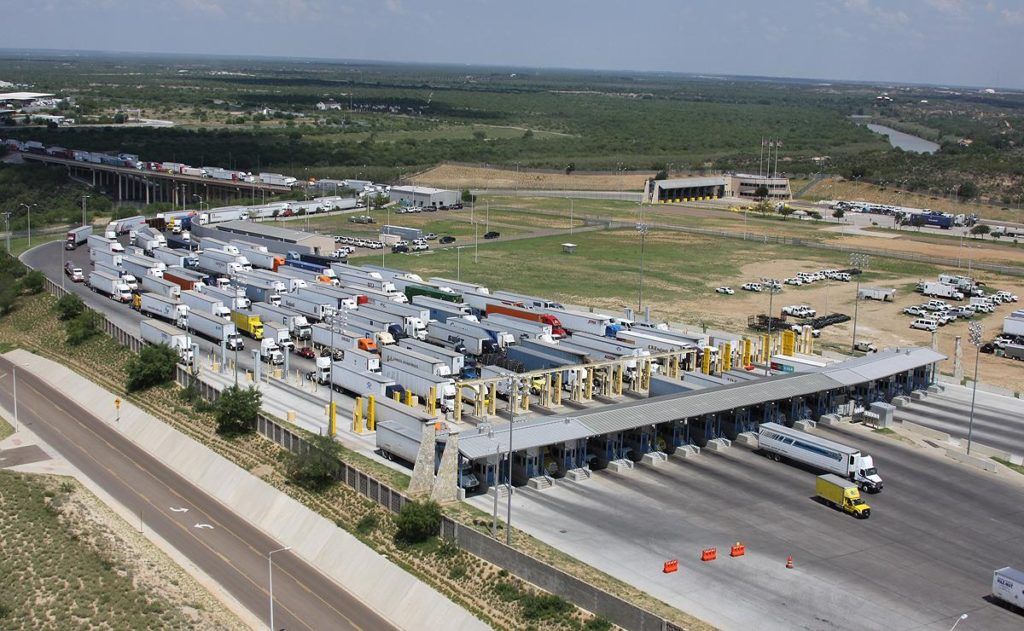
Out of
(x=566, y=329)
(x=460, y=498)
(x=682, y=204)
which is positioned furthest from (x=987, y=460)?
(x=682, y=204)

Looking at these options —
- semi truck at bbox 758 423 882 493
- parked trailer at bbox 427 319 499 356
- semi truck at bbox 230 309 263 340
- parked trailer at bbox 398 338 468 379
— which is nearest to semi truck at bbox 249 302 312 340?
semi truck at bbox 230 309 263 340

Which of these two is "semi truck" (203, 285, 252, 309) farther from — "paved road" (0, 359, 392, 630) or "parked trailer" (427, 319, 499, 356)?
"paved road" (0, 359, 392, 630)

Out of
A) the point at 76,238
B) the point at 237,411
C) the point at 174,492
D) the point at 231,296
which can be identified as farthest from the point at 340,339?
the point at 76,238

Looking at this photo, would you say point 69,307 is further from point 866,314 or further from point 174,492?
point 866,314

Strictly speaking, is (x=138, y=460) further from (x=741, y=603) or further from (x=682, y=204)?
(x=682, y=204)

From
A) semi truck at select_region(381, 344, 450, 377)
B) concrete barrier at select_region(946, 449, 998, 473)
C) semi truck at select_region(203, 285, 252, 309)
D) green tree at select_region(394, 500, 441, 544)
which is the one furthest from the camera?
semi truck at select_region(203, 285, 252, 309)
